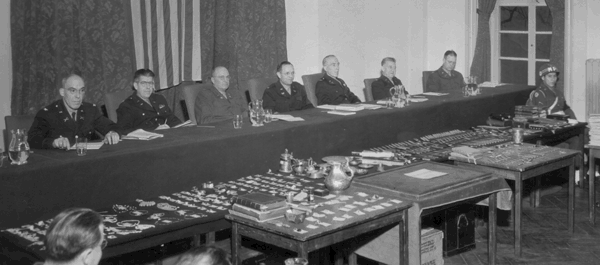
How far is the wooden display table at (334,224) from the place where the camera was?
4.14 meters

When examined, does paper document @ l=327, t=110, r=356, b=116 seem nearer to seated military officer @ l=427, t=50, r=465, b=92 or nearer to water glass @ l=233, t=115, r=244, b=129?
water glass @ l=233, t=115, r=244, b=129

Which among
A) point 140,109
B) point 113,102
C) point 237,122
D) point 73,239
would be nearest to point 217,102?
point 140,109

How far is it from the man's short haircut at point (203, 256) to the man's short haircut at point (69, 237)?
427 millimetres

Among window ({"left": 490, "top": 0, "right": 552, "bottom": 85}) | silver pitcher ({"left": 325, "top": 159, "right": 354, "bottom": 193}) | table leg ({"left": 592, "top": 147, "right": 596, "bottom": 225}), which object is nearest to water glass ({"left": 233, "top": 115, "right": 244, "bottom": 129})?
silver pitcher ({"left": 325, "top": 159, "right": 354, "bottom": 193})

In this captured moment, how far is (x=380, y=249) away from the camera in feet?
16.4

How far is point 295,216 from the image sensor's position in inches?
168

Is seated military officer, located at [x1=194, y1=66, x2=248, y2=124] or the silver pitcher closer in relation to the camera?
the silver pitcher

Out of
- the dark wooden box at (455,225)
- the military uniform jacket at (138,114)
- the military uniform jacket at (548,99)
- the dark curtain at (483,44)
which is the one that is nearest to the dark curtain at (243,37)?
the military uniform jacket at (138,114)

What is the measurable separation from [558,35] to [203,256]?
8278 mm

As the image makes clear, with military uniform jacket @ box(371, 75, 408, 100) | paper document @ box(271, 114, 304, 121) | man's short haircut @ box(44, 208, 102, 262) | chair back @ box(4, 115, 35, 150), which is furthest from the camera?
military uniform jacket @ box(371, 75, 408, 100)

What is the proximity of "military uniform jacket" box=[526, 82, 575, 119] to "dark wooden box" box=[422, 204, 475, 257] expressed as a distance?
10.1 ft

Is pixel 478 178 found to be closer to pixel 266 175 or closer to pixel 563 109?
pixel 266 175

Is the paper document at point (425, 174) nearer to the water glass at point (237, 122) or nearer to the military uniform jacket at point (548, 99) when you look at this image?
the water glass at point (237, 122)

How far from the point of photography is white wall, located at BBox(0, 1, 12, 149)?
6.85 metres
